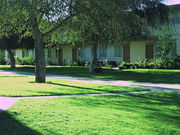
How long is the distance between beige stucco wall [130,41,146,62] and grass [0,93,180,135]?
65.8ft

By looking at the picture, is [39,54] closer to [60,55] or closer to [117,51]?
[117,51]

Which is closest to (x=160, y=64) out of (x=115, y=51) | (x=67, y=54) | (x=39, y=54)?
(x=115, y=51)

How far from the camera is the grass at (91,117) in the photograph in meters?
6.48

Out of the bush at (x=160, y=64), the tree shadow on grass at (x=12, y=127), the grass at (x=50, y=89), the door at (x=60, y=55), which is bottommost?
the tree shadow on grass at (x=12, y=127)

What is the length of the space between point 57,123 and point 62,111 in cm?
123

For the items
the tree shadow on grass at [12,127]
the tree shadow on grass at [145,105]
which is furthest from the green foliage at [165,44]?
the tree shadow on grass at [12,127]

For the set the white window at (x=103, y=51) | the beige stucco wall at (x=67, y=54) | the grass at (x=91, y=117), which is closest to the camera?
the grass at (x=91, y=117)

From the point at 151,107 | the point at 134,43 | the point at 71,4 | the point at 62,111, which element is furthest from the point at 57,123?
the point at 134,43

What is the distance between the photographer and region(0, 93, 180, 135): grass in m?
6.48

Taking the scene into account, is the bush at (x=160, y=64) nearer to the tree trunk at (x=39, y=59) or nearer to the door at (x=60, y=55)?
the tree trunk at (x=39, y=59)

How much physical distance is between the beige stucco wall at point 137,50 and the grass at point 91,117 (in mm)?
20054

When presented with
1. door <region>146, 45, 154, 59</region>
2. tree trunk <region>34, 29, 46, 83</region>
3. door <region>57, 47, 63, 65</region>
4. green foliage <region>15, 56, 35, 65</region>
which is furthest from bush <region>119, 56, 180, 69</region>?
green foliage <region>15, 56, 35, 65</region>

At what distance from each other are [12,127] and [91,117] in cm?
193

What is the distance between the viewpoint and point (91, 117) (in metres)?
7.58
